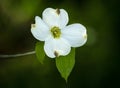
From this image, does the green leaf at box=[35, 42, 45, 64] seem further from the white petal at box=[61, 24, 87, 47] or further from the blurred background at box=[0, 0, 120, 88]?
the blurred background at box=[0, 0, 120, 88]

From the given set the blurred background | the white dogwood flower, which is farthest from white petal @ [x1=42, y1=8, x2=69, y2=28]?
the blurred background

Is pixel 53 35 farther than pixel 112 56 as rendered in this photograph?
No

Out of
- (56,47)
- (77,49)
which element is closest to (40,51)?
(56,47)

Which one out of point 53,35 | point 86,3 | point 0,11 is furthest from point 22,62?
point 53,35

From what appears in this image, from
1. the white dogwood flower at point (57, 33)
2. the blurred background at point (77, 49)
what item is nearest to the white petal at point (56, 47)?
the white dogwood flower at point (57, 33)

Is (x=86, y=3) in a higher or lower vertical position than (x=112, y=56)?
higher

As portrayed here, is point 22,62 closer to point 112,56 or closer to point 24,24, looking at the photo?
point 24,24
